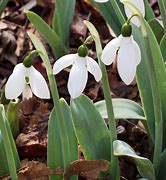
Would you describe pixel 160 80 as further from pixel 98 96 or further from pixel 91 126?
pixel 98 96

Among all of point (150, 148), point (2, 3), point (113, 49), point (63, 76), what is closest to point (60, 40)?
point (63, 76)

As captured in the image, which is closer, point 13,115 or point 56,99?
point 56,99

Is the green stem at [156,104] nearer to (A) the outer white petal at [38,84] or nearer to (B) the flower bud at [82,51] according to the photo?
(B) the flower bud at [82,51]

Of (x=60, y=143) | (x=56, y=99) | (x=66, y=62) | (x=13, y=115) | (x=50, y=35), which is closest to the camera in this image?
(x=66, y=62)

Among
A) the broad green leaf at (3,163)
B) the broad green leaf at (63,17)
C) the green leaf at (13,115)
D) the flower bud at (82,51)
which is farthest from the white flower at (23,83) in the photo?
the broad green leaf at (63,17)

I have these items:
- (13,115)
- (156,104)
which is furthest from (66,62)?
(13,115)

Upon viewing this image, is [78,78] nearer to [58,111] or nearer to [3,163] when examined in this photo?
[58,111]
